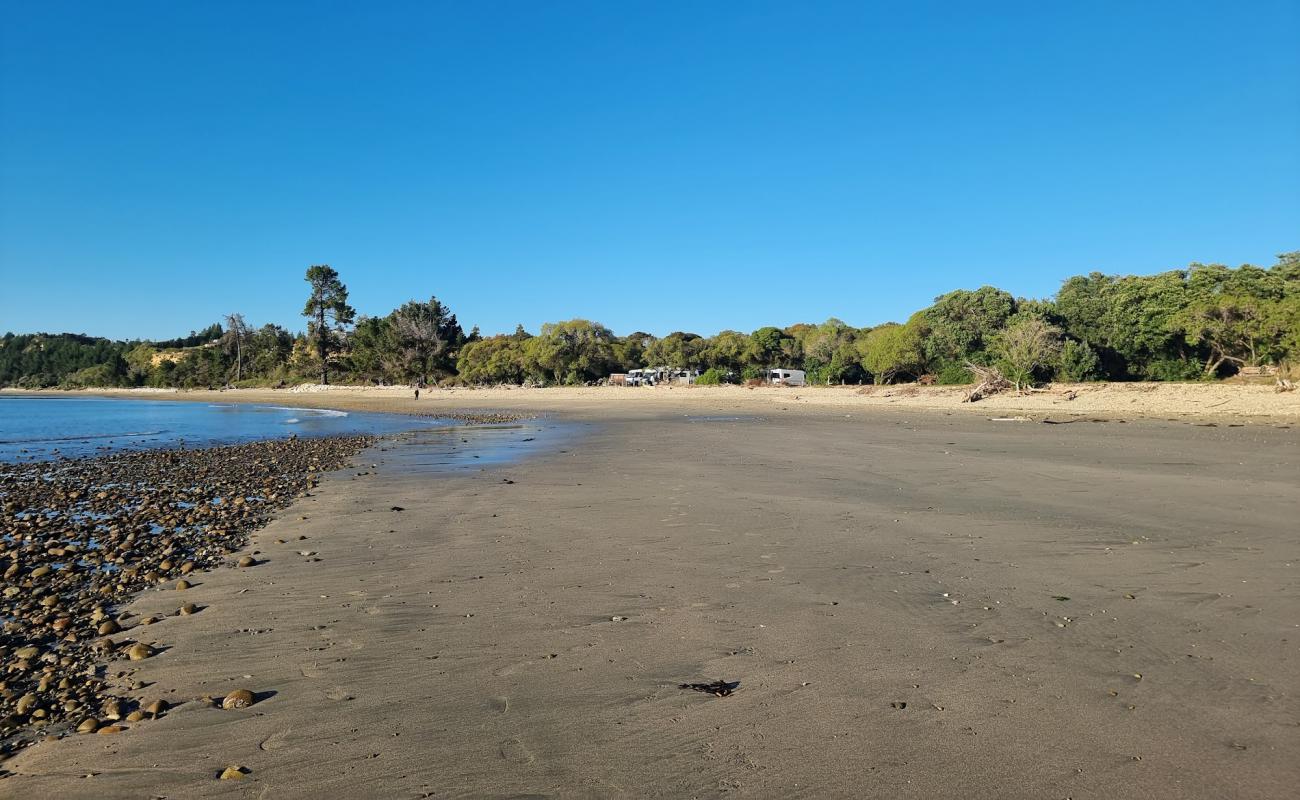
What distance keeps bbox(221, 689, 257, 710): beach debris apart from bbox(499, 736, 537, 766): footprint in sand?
1682 mm

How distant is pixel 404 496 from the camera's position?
11656 millimetres

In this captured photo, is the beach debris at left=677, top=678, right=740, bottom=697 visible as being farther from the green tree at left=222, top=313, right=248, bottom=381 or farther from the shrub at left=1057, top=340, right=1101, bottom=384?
the green tree at left=222, top=313, right=248, bottom=381

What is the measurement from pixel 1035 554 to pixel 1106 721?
380 centimetres

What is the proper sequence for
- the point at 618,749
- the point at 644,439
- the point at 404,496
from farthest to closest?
1. the point at 644,439
2. the point at 404,496
3. the point at 618,749

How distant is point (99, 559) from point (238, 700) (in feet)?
17.5

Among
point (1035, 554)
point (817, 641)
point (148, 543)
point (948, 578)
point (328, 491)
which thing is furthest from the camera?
point (328, 491)

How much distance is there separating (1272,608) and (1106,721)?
114 inches

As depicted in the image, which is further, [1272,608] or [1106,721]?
[1272,608]

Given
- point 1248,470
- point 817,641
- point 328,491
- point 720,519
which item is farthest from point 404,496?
point 1248,470

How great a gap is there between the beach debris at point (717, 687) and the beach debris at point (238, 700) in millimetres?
2586

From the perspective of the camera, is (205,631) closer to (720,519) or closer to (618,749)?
(618,749)

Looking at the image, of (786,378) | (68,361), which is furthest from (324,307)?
(68,361)

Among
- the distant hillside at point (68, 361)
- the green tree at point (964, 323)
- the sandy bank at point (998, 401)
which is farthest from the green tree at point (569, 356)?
the distant hillside at point (68, 361)

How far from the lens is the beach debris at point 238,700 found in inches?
156
